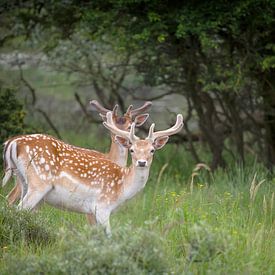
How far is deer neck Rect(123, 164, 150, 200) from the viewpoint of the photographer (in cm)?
866

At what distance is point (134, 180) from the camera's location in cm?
870

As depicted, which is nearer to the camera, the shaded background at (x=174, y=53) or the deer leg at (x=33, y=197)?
the deer leg at (x=33, y=197)

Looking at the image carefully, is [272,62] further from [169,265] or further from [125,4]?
[169,265]

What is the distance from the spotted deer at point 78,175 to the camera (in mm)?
8586

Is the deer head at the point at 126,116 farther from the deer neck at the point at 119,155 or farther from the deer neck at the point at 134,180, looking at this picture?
the deer neck at the point at 134,180

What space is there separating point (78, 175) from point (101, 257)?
2685mm

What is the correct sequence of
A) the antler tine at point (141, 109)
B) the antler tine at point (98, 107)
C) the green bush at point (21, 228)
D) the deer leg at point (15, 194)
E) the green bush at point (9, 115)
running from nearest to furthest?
the green bush at point (21, 228) < the deer leg at point (15, 194) < the antler tine at point (98, 107) < the antler tine at point (141, 109) < the green bush at point (9, 115)

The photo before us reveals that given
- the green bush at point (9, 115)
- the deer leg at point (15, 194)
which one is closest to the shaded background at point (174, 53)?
the green bush at point (9, 115)

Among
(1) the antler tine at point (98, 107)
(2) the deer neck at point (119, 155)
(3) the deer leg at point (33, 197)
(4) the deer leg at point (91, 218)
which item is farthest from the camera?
(1) the antler tine at point (98, 107)

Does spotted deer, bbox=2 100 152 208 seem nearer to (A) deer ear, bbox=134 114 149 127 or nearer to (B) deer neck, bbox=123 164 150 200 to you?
(A) deer ear, bbox=134 114 149 127

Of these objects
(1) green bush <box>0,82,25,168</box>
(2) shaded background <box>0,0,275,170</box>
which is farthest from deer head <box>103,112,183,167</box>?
(1) green bush <box>0,82,25,168</box>

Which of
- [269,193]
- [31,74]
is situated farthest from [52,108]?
[269,193]

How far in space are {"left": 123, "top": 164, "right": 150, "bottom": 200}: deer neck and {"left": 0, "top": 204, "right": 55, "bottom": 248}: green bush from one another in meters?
1.25

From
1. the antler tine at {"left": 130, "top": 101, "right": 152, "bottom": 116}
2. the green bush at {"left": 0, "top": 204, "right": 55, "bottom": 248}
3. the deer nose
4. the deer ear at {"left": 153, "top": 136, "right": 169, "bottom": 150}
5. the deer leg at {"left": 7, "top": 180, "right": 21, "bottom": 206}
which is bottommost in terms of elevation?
the deer leg at {"left": 7, "top": 180, "right": 21, "bottom": 206}
